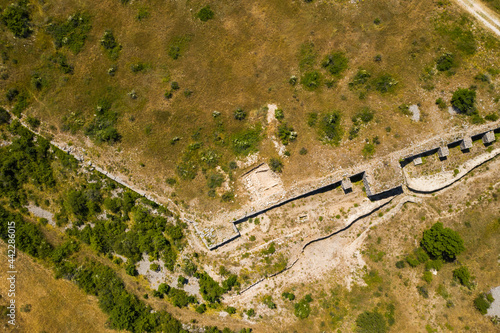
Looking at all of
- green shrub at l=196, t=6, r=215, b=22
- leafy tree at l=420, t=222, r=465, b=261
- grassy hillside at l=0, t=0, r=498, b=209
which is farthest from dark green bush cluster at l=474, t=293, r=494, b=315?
green shrub at l=196, t=6, r=215, b=22

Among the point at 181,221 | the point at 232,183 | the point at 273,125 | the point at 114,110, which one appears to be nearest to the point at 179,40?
the point at 114,110

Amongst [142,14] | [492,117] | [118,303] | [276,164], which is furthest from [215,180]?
[492,117]

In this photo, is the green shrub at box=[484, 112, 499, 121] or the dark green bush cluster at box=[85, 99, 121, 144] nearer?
the green shrub at box=[484, 112, 499, 121]

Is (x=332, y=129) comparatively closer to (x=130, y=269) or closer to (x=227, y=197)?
(x=227, y=197)

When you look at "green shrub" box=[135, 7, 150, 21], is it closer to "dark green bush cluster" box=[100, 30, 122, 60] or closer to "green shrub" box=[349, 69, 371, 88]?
"dark green bush cluster" box=[100, 30, 122, 60]

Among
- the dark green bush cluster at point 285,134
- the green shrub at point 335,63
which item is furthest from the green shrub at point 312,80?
the dark green bush cluster at point 285,134

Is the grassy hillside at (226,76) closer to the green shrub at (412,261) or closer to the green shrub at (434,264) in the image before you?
the green shrub at (412,261)
